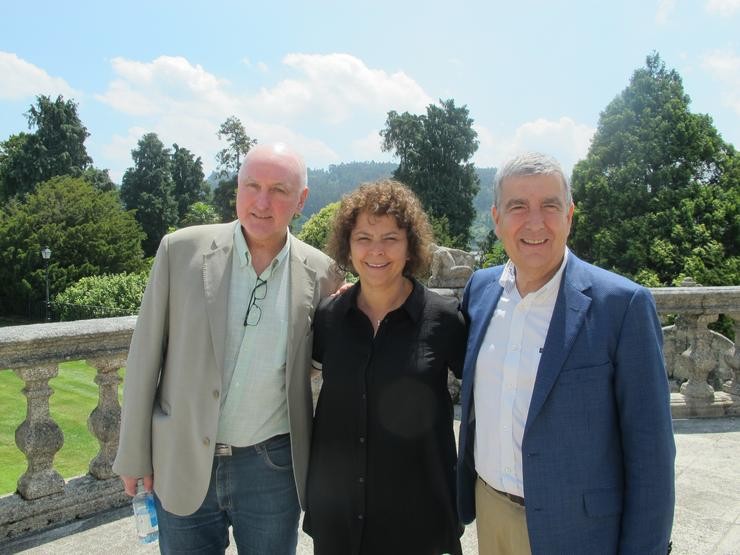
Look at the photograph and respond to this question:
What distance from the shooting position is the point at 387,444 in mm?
1992

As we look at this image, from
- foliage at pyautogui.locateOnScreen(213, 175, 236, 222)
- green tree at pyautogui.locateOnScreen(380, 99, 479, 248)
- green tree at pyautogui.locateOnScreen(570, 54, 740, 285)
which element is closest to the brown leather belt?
green tree at pyautogui.locateOnScreen(570, 54, 740, 285)

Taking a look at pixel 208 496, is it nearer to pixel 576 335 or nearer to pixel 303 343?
pixel 303 343

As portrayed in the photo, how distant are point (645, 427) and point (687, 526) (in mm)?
1928

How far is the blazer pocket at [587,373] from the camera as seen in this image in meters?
1.60

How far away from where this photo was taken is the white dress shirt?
1.75 metres

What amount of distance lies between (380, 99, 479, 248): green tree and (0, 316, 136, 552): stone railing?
37521 millimetres

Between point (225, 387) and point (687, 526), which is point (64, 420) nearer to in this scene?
point (225, 387)

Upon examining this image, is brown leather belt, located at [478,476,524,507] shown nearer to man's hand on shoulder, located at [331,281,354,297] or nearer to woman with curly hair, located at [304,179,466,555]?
woman with curly hair, located at [304,179,466,555]

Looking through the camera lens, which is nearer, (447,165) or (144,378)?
(144,378)

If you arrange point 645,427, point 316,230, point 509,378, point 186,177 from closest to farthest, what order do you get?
point 645,427 → point 509,378 → point 316,230 → point 186,177

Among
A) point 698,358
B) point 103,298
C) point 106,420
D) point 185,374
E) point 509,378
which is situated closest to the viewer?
point 509,378

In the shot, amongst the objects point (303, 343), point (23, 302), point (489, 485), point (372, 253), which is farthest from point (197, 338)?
point (23, 302)

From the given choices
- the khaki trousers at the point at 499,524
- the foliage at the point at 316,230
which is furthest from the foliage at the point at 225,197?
the khaki trousers at the point at 499,524

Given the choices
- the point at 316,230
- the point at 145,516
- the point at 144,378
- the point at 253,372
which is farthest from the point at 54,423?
the point at 316,230
